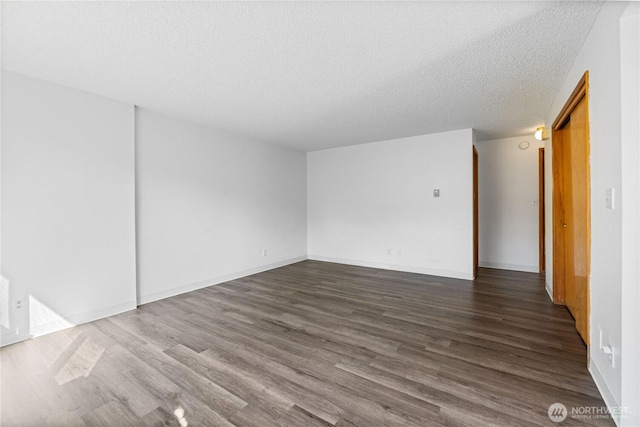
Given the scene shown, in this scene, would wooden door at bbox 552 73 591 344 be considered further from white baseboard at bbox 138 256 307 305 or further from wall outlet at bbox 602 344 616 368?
white baseboard at bbox 138 256 307 305

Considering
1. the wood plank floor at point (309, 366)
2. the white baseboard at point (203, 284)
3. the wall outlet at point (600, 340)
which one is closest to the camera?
the wood plank floor at point (309, 366)

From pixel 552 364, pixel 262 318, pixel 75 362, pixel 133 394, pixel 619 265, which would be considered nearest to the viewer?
pixel 619 265

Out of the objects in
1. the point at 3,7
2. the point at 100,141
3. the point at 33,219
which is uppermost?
the point at 3,7

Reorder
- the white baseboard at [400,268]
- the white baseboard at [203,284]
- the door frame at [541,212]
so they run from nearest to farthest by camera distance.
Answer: the white baseboard at [203,284], the white baseboard at [400,268], the door frame at [541,212]

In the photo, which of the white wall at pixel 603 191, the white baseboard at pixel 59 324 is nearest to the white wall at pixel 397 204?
the white wall at pixel 603 191

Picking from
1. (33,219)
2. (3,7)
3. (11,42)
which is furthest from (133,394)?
(11,42)

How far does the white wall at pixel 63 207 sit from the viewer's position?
248 cm

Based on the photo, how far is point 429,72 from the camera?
252 cm

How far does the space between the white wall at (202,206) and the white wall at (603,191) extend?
430 centimetres

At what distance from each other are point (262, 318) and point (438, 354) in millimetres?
1779

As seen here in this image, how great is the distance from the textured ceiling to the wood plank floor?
7.99 feet

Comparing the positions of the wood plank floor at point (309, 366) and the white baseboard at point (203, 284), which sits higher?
the white baseboard at point (203, 284)

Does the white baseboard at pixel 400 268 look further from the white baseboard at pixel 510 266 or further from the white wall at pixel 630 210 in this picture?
the white wall at pixel 630 210

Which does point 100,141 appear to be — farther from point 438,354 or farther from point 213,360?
point 438,354
